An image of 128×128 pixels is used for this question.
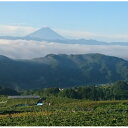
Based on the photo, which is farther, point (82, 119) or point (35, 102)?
point (35, 102)

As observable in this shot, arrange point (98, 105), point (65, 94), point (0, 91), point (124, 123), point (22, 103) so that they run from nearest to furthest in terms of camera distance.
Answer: point (124, 123) → point (98, 105) → point (22, 103) → point (65, 94) → point (0, 91)

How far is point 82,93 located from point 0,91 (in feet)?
106

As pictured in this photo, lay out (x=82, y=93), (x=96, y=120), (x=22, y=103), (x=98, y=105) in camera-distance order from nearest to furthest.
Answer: (x=96, y=120) → (x=98, y=105) → (x=22, y=103) → (x=82, y=93)

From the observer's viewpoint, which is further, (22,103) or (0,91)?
(0,91)

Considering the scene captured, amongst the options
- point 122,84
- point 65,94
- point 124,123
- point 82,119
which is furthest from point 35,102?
point 122,84

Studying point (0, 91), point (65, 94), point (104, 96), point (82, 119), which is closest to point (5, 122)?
point (82, 119)

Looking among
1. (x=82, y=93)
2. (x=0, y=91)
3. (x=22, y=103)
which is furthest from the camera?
(x=0, y=91)

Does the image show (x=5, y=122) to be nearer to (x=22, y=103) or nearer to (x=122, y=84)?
(x=22, y=103)

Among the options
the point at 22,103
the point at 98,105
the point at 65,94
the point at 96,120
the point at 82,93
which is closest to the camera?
the point at 96,120

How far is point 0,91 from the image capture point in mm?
136125

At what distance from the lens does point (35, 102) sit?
85062 mm

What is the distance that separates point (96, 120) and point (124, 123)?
4275 mm

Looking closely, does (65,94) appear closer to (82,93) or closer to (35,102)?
(82,93)

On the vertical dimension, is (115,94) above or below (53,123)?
below
